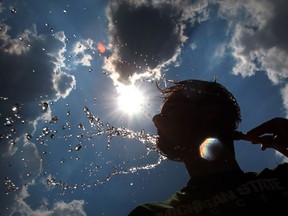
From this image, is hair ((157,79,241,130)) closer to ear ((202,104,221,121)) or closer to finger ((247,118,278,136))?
ear ((202,104,221,121))

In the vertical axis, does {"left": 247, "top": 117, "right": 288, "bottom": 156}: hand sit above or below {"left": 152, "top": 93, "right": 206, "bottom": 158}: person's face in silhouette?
below

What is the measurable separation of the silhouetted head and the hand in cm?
50

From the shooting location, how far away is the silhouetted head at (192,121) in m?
4.36

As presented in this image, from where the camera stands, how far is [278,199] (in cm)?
309

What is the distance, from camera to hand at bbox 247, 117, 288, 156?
387 centimetres

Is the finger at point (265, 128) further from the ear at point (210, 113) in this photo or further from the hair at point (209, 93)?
the hair at point (209, 93)

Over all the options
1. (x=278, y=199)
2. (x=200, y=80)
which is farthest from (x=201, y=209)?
(x=200, y=80)

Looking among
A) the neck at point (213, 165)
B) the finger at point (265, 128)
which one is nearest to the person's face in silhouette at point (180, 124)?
the neck at point (213, 165)

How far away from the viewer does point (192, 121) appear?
4391mm

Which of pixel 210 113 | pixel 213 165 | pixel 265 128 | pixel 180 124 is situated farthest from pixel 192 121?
pixel 265 128

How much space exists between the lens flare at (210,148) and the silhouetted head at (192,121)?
0.21ft

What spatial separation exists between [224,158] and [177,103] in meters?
1.08

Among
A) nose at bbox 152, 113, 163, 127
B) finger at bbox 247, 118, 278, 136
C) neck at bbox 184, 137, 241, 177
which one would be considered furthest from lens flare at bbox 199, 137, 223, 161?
nose at bbox 152, 113, 163, 127

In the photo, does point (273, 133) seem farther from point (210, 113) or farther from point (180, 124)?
point (180, 124)
